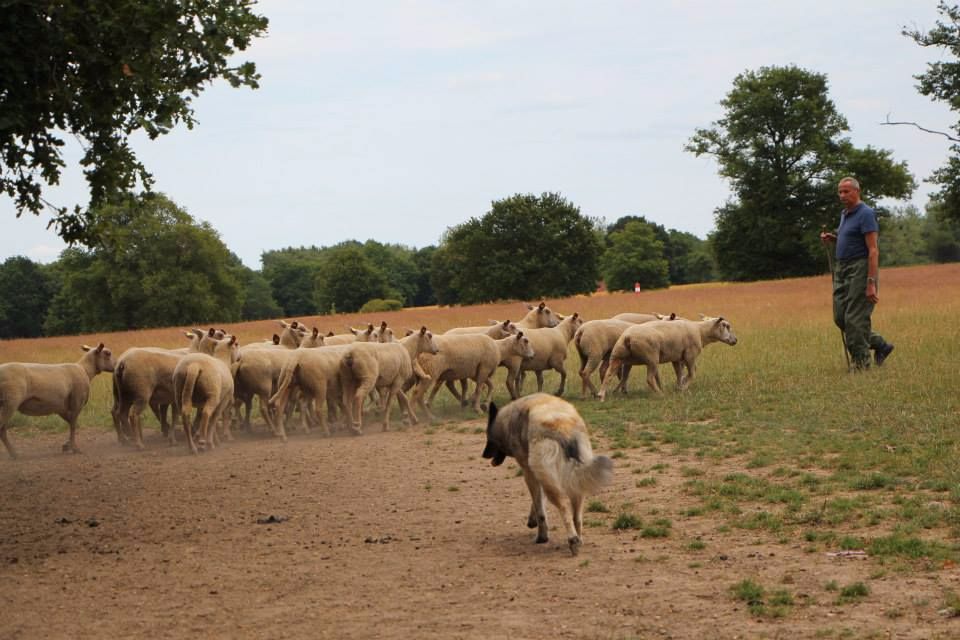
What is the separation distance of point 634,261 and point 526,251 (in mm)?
36057

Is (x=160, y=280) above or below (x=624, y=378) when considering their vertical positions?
above

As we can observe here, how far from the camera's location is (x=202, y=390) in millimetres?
15922

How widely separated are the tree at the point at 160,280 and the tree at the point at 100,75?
6427cm

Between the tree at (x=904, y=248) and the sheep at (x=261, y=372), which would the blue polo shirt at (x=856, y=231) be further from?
the tree at (x=904, y=248)

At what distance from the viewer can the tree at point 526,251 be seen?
3066 inches

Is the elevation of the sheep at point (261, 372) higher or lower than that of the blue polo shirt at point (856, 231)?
lower

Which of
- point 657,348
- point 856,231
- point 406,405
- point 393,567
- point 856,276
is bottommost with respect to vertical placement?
point 393,567

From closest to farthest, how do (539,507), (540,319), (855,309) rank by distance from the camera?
(539,507) → (855,309) → (540,319)

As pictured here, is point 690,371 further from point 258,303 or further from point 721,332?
point 258,303

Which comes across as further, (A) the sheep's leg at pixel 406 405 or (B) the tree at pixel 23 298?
(B) the tree at pixel 23 298

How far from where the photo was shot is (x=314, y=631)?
7164mm

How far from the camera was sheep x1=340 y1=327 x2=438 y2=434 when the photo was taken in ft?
56.0

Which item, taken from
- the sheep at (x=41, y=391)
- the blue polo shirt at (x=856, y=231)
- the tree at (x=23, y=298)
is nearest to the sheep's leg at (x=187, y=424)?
the sheep at (x=41, y=391)

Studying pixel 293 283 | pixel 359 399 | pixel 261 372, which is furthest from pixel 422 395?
pixel 293 283
